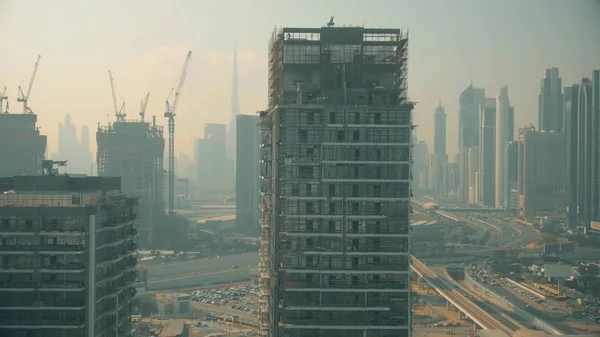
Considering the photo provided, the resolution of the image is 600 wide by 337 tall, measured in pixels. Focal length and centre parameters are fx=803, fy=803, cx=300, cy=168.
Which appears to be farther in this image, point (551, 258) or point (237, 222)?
point (237, 222)

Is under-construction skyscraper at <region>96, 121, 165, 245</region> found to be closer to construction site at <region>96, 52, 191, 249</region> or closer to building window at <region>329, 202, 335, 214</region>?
construction site at <region>96, 52, 191, 249</region>

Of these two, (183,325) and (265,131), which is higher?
(265,131)

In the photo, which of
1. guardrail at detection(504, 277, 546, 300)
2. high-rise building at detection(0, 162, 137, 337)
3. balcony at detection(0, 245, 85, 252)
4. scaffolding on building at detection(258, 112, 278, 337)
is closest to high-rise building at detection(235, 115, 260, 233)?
guardrail at detection(504, 277, 546, 300)

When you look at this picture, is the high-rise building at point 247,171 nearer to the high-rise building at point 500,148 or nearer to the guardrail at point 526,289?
the high-rise building at point 500,148

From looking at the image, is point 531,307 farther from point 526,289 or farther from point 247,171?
point 247,171

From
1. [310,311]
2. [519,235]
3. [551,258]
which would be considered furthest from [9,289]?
[519,235]

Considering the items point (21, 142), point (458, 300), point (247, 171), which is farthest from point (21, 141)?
point (458, 300)

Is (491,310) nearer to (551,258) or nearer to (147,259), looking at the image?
(551,258)
